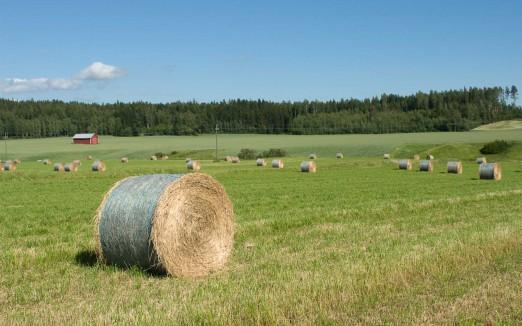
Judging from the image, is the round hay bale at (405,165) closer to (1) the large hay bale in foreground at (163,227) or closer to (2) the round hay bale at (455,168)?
(2) the round hay bale at (455,168)

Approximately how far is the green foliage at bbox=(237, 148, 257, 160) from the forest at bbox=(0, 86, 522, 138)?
59.6 m

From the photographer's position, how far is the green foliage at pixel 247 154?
273ft

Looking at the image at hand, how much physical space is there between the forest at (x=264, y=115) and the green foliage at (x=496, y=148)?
66.5 meters

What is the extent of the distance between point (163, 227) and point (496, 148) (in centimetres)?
6591

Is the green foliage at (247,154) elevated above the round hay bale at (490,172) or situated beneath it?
situated beneath

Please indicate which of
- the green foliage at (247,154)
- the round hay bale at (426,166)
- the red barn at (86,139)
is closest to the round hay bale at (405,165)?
the round hay bale at (426,166)

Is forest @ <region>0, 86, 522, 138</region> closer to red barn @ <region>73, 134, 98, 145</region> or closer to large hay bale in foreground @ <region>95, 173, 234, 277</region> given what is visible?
red barn @ <region>73, 134, 98, 145</region>

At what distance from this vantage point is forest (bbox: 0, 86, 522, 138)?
14912 cm

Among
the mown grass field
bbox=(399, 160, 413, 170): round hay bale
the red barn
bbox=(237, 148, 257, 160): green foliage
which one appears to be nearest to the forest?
the red barn

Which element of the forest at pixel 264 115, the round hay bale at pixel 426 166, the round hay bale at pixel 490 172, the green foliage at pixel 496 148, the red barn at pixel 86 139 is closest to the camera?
the round hay bale at pixel 490 172

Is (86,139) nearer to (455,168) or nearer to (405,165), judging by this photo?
(405,165)

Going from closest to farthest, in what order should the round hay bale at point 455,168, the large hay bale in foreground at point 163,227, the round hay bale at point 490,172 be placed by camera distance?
the large hay bale in foreground at point 163,227
the round hay bale at point 490,172
the round hay bale at point 455,168

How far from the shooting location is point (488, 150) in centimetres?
7019

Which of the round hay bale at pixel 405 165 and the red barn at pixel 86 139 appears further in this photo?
the red barn at pixel 86 139
